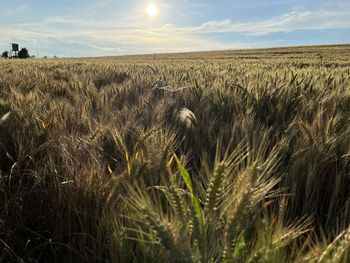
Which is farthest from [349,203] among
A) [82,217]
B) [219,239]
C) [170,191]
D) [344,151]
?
[82,217]

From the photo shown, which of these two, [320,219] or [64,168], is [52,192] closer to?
[64,168]

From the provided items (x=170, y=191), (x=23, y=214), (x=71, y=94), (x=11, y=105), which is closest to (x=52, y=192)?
(x=23, y=214)

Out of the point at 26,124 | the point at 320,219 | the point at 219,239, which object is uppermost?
the point at 26,124

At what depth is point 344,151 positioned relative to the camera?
1.42 metres

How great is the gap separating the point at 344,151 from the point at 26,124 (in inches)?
51.7

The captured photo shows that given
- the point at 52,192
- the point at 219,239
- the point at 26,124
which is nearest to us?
the point at 219,239

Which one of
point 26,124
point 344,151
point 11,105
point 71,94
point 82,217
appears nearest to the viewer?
point 82,217

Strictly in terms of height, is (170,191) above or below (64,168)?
above

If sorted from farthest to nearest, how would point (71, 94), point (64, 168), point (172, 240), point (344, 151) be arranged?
point (71, 94)
point (344, 151)
point (64, 168)
point (172, 240)

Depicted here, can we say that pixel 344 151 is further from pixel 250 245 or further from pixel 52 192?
pixel 52 192

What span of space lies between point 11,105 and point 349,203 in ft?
5.35

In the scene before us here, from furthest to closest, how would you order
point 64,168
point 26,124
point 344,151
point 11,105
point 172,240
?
point 11,105, point 26,124, point 344,151, point 64,168, point 172,240

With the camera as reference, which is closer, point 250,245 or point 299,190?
point 250,245

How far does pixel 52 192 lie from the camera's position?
3.83 ft
